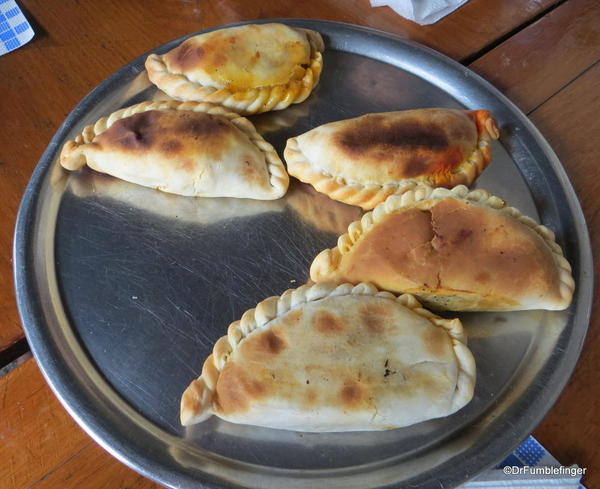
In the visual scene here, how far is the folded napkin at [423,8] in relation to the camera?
158 cm

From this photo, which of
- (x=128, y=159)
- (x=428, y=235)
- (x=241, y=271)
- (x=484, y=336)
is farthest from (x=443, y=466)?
(x=128, y=159)

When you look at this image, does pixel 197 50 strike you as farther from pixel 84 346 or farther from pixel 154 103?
pixel 84 346

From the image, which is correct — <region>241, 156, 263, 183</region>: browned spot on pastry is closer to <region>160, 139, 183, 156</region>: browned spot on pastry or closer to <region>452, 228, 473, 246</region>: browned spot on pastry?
<region>160, 139, 183, 156</region>: browned spot on pastry

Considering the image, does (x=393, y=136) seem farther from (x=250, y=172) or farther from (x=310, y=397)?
(x=310, y=397)

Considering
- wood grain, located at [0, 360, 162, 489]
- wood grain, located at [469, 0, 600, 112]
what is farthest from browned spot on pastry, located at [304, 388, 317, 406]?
wood grain, located at [469, 0, 600, 112]

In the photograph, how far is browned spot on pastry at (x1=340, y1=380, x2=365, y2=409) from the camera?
0.88 m

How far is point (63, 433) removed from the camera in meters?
1.00

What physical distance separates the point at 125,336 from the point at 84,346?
0.08 meters

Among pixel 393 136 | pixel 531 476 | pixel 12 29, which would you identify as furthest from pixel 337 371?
pixel 12 29

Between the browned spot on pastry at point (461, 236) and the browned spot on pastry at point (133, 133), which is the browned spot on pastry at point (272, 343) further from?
the browned spot on pastry at point (133, 133)

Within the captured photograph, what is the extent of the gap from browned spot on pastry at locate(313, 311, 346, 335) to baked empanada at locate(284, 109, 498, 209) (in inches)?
12.2

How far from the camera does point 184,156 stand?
114 centimetres

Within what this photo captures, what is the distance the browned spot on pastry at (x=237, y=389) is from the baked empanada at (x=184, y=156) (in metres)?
0.41

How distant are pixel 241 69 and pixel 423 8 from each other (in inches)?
25.0
